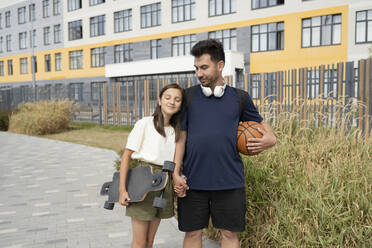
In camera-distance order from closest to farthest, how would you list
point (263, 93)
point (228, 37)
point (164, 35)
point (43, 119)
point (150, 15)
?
1. point (263, 93)
2. point (43, 119)
3. point (228, 37)
4. point (164, 35)
5. point (150, 15)

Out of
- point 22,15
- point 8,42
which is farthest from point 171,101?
point 8,42

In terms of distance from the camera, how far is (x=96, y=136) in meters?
16.5

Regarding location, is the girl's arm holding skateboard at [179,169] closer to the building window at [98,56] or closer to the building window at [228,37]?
the building window at [228,37]

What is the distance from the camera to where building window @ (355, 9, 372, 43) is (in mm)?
23328

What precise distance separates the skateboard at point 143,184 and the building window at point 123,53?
33.6m

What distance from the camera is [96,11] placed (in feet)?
126

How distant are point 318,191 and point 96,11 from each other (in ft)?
127

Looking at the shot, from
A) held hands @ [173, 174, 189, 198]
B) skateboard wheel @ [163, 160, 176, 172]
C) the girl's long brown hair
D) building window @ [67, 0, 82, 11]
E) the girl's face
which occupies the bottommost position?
held hands @ [173, 174, 189, 198]

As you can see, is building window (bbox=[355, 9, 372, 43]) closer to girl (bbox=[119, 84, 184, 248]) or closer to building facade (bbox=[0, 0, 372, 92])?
building facade (bbox=[0, 0, 372, 92])

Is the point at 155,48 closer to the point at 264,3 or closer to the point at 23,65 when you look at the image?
the point at 264,3

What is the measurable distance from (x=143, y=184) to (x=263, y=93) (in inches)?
382

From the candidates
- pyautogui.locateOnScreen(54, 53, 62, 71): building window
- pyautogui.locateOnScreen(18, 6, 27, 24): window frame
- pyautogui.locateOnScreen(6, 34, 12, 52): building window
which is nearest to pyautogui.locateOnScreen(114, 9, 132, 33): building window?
pyautogui.locateOnScreen(54, 53, 62, 71): building window

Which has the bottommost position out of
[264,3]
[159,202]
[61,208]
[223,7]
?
[61,208]

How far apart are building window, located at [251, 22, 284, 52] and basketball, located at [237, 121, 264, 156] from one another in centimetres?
2516
